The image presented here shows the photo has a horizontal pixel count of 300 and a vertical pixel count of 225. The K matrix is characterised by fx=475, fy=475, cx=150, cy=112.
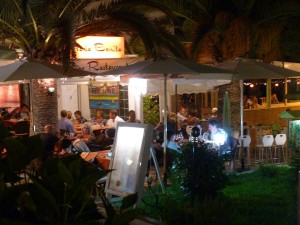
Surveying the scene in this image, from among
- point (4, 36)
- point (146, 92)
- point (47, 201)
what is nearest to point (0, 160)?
point (47, 201)

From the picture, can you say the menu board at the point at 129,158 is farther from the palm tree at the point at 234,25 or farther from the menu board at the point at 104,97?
the menu board at the point at 104,97

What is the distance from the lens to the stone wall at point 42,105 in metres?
11.3

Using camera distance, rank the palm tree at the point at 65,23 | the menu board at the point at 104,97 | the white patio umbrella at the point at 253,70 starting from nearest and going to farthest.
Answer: the palm tree at the point at 65,23, the white patio umbrella at the point at 253,70, the menu board at the point at 104,97

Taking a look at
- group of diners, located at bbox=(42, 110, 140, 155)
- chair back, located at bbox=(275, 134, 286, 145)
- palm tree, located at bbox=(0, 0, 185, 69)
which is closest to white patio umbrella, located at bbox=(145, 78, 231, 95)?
group of diners, located at bbox=(42, 110, 140, 155)

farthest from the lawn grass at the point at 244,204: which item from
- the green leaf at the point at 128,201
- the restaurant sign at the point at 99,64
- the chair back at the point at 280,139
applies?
the restaurant sign at the point at 99,64

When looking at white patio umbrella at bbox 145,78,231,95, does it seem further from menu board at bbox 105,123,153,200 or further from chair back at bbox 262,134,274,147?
menu board at bbox 105,123,153,200

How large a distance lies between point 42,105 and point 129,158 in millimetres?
5544

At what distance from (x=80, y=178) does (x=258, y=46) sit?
38.0 feet

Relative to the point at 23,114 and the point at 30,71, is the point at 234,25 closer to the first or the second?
the point at 30,71

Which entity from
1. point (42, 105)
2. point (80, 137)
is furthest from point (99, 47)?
point (80, 137)

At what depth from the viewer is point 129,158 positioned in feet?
20.9

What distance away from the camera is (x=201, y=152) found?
667 cm

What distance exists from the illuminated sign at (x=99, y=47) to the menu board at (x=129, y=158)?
496 centimetres

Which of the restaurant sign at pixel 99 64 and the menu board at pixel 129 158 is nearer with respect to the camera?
the menu board at pixel 129 158
